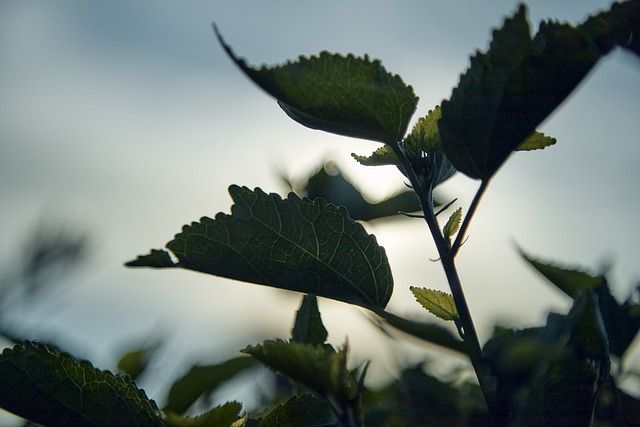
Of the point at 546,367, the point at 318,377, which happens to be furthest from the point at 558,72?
the point at 318,377

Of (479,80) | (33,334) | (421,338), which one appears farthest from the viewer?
(33,334)

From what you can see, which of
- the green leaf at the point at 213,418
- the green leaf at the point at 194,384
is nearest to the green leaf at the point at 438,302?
the green leaf at the point at 213,418

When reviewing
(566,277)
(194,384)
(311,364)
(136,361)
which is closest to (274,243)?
(311,364)

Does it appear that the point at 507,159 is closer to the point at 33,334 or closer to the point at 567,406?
the point at 567,406

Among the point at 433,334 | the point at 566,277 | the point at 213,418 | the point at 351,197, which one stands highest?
the point at 351,197

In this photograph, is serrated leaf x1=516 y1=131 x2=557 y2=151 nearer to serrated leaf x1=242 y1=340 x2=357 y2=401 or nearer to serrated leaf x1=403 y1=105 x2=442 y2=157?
serrated leaf x1=403 y1=105 x2=442 y2=157

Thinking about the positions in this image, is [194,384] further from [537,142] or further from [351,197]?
[537,142]
